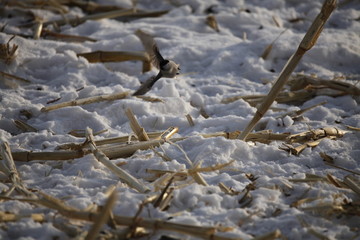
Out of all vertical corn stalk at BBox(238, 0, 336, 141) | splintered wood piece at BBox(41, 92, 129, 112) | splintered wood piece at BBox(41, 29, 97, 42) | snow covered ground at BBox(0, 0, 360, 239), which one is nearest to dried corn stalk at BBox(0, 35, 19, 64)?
snow covered ground at BBox(0, 0, 360, 239)

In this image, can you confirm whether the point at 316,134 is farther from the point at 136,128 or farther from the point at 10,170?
the point at 10,170

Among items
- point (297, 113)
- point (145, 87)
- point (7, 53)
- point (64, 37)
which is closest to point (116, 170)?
point (145, 87)

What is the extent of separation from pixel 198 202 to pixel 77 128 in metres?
1.19

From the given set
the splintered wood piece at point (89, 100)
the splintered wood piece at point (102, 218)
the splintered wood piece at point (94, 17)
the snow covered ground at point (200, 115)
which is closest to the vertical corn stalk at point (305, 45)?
the snow covered ground at point (200, 115)

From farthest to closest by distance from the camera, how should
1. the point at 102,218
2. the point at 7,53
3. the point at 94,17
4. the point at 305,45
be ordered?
the point at 94,17
the point at 7,53
the point at 305,45
the point at 102,218

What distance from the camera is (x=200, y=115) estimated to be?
2.93m

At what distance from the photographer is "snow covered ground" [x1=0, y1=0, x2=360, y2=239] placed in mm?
1823

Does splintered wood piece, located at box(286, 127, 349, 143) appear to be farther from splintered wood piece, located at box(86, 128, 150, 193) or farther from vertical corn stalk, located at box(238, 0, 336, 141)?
splintered wood piece, located at box(86, 128, 150, 193)

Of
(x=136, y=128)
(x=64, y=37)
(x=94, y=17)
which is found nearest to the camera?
(x=136, y=128)

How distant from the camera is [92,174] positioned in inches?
84.0

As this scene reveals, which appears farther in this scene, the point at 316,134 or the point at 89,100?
the point at 89,100

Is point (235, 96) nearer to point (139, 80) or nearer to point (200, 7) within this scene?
point (139, 80)

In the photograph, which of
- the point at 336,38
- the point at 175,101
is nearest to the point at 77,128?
the point at 175,101

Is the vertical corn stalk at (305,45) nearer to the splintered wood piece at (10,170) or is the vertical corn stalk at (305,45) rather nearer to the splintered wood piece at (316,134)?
the splintered wood piece at (316,134)
